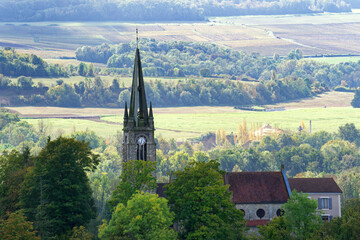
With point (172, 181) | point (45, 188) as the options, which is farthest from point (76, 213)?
point (172, 181)

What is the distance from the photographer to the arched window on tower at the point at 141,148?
121 m

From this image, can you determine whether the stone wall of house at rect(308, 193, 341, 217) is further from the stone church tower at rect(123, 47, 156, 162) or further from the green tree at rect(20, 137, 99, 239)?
the green tree at rect(20, 137, 99, 239)

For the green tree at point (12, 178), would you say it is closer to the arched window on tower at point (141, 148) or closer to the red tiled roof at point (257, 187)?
the arched window on tower at point (141, 148)

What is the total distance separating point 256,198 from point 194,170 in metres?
11.5

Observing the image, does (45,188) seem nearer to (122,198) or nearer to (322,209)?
(122,198)

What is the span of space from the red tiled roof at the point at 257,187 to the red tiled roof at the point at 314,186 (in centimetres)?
195

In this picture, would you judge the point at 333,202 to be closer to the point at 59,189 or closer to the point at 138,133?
the point at 138,133

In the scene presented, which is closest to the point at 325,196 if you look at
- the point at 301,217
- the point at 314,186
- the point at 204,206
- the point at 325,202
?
the point at 325,202

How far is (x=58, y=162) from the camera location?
115125 millimetres

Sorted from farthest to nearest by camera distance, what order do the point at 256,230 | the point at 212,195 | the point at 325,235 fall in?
the point at 256,230, the point at 212,195, the point at 325,235

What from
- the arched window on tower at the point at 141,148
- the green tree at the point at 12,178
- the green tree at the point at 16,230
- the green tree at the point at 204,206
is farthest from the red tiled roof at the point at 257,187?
the green tree at the point at 16,230

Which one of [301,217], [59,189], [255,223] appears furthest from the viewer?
[255,223]

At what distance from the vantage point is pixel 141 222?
104 metres

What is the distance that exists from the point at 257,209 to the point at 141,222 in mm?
20998
